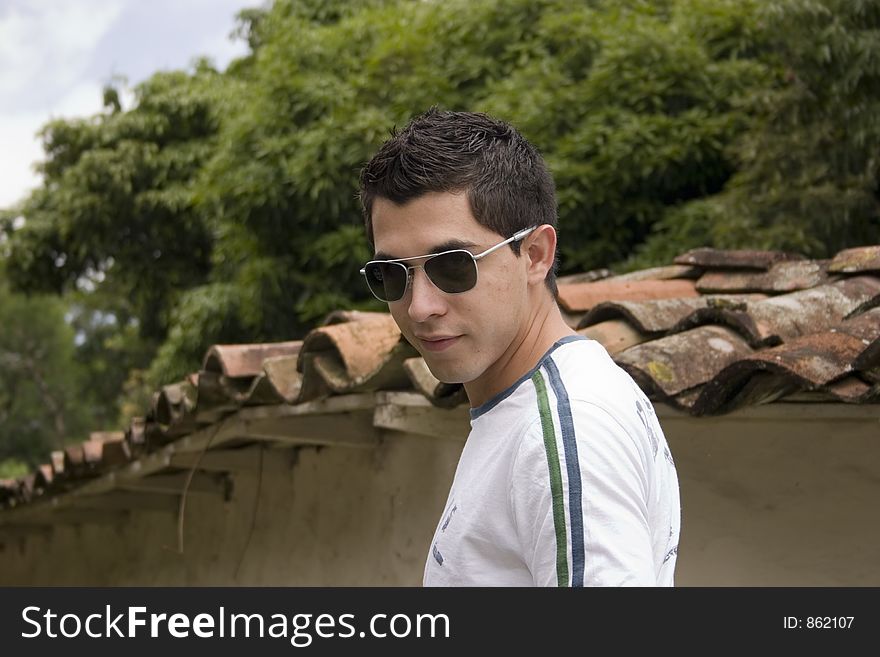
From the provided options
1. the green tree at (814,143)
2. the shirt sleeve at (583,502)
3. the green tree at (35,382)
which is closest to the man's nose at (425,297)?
the shirt sleeve at (583,502)

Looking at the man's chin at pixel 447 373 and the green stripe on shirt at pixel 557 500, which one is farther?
the man's chin at pixel 447 373

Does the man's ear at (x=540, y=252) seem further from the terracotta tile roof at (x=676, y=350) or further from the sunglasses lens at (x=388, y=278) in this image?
the terracotta tile roof at (x=676, y=350)

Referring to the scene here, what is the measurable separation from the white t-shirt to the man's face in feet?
0.24

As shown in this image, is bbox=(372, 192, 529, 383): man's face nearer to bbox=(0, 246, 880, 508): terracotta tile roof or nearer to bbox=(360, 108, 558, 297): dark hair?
bbox=(360, 108, 558, 297): dark hair

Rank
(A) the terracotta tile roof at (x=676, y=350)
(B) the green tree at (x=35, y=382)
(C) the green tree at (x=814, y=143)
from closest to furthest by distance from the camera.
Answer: (A) the terracotta tile roof at (x=676, y=350) < (C) the green tree at (x=814, y=143) < (B) the green tree at (x=35, y=382)

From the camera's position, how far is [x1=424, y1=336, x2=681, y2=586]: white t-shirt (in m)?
1.47

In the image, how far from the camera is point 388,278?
1.77 meters

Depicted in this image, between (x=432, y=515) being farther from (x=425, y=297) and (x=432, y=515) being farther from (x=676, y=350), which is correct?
(x=425, y=297)

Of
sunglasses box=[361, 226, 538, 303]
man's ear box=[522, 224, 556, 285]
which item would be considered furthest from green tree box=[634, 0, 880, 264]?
sunglasses box=[361, 226, 538, 303]

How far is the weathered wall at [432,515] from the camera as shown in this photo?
3.12 m

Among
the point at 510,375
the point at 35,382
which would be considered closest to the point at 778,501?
the point at 510,375
